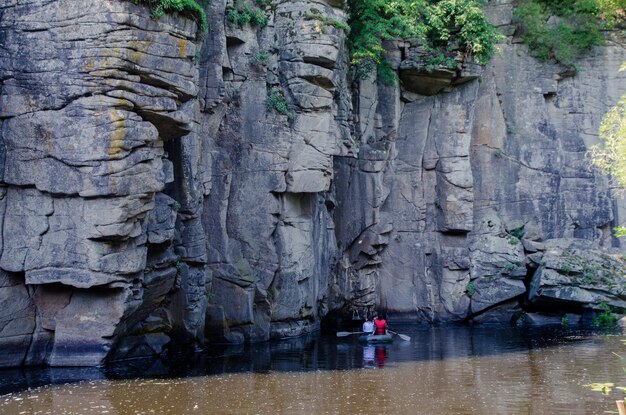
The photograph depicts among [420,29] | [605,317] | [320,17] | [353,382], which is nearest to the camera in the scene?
[353,382]

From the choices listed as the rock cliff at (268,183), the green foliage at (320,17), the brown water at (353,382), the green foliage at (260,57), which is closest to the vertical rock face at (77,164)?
the rock cliff at (268,183)

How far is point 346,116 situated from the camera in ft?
101

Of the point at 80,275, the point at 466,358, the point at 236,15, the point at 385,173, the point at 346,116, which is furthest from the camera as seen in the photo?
the point at 385,173

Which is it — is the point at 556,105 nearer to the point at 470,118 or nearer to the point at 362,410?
the point at 470,118

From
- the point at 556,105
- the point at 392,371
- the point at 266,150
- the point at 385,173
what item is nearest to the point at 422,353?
the point at 392,371

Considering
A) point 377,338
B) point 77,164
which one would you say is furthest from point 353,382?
point 77,164

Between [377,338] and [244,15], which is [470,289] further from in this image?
[244,15]

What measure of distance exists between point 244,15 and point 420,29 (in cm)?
794

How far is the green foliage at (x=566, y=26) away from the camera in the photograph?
36.3m

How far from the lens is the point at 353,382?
2048 centimetres

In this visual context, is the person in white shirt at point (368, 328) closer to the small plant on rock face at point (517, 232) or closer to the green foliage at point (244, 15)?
the small plant on rock face at point (517, 232)

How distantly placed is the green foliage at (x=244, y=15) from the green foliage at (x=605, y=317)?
51.7ft

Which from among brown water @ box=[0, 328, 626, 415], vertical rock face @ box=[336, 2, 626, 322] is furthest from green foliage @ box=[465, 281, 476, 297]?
brown water @ box=[0, 328, 626, 415]

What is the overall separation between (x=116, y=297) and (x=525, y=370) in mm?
10195
